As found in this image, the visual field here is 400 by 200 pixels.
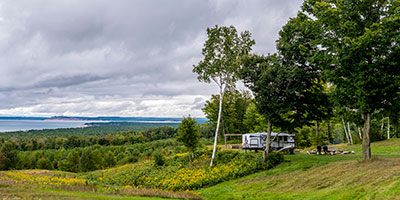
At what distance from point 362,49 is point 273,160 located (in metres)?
11.9

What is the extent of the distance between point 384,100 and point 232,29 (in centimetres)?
1606

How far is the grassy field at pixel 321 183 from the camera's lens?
33.7 feet

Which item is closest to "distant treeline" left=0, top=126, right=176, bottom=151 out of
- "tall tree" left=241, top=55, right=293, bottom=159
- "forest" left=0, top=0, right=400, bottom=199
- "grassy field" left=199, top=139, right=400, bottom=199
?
"forest" left=0, top=0, right=400, bottom=199

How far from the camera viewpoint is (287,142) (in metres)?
32.2

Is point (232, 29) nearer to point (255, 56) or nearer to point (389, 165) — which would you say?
point (255, 56)

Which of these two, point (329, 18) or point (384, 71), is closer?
point (384, 71)

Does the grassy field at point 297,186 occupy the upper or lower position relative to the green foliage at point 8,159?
upper

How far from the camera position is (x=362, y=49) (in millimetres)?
13984

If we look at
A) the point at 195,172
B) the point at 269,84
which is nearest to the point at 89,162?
the point at 195,172

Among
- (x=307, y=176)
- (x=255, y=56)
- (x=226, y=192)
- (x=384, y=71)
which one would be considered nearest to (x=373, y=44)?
(x=384, y=71)

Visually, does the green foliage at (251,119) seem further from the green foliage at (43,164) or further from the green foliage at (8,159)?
the green foliage at (43,164)

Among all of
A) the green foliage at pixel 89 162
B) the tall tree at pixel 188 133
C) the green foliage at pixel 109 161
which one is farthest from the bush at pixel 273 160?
the green foliage at pixel 109 161

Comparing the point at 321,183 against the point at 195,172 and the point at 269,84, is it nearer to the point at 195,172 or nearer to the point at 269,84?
the point at 269,84

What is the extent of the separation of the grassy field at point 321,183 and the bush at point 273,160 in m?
1.31
